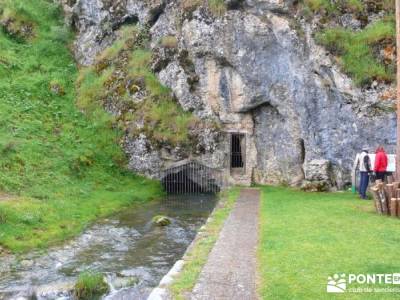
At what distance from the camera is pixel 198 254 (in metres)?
13.7

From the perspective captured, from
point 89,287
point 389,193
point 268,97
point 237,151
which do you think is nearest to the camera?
point 89,287

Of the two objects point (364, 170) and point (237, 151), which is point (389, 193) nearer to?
point (364, 170)

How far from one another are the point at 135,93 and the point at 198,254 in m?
20.1

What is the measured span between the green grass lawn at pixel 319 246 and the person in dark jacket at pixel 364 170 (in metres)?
1.32

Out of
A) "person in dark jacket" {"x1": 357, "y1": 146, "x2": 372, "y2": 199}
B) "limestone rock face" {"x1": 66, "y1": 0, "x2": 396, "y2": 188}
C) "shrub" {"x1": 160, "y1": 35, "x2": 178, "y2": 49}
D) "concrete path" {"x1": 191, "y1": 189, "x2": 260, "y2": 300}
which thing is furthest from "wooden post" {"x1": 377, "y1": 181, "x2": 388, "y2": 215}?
"shrub" {"x1": 160, "y1": 35, "x2": 178, "y2": 49}

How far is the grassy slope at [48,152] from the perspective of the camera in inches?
752

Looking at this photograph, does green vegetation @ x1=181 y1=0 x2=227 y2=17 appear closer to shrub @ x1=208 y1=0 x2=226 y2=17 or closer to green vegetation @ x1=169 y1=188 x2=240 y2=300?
shrub @ x1=208 y1=0 x2=226 y2=17

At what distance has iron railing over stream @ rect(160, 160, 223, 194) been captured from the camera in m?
29.8

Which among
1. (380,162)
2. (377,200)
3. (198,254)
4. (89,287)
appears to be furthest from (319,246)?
(380,162)

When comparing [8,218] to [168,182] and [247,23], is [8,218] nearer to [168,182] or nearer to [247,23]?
[168,182]

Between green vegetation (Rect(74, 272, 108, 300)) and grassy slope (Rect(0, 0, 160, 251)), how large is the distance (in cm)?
492

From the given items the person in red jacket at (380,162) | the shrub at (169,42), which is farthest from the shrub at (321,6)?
the person in red jacket at (380,162)

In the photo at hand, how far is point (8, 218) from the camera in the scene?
58.7ft

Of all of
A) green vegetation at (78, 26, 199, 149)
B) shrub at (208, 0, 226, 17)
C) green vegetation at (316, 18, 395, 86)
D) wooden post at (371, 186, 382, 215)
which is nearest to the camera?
wooden post at (371, 186, 382, 215)
